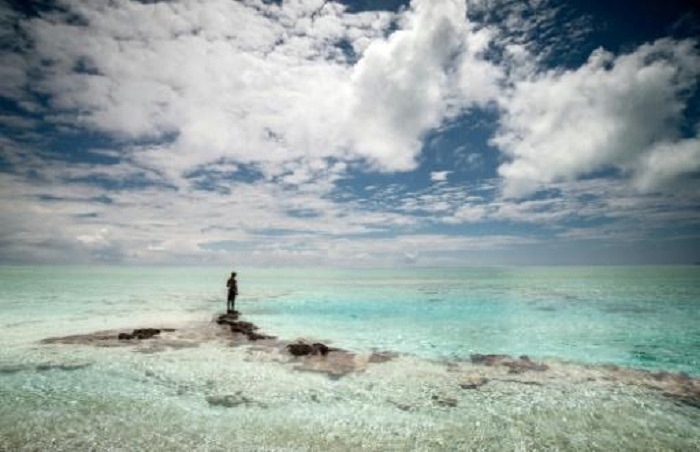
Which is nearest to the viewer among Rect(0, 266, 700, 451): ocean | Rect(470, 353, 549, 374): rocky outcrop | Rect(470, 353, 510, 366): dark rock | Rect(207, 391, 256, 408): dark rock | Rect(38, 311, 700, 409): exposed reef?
Rect(0, 266, 700, 451): ocean

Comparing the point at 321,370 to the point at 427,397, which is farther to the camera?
the point at 321,370

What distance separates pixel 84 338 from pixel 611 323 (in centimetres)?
3739

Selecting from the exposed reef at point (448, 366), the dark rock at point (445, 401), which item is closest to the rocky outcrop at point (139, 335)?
the exposed reef at point (448, 366)

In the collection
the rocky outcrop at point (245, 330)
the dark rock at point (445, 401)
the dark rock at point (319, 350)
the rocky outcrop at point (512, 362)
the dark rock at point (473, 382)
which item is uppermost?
the rocky outcrop at point (245, 330)

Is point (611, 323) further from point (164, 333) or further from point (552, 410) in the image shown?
point (164, 333)

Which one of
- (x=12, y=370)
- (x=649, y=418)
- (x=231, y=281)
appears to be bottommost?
(x=649, y=418)

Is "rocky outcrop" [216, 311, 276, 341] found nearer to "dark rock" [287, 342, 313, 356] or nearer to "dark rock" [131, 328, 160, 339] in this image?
"dark rock" [287, 342, 313, 356]

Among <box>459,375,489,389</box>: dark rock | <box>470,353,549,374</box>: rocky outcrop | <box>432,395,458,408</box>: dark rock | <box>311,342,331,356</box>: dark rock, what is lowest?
<box>432,395,458,408</box>: dark rock

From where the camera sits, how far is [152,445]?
9633 mm

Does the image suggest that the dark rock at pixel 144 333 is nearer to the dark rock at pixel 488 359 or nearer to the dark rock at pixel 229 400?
the dark rock at pixel 229 400

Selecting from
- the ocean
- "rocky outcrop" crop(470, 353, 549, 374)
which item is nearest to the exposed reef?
"rocky outcrop" crop(470, 353, 549, 374)

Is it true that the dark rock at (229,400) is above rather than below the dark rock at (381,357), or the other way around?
below

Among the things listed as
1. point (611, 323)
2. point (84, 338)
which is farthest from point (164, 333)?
point (611, 323)

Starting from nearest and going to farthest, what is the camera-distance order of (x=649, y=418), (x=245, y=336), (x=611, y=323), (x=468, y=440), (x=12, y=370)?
(x=468, y=440) < (x=649, y=418) < (x=12, y=370) < (x=245, y=336) < (x=611, y=323)
